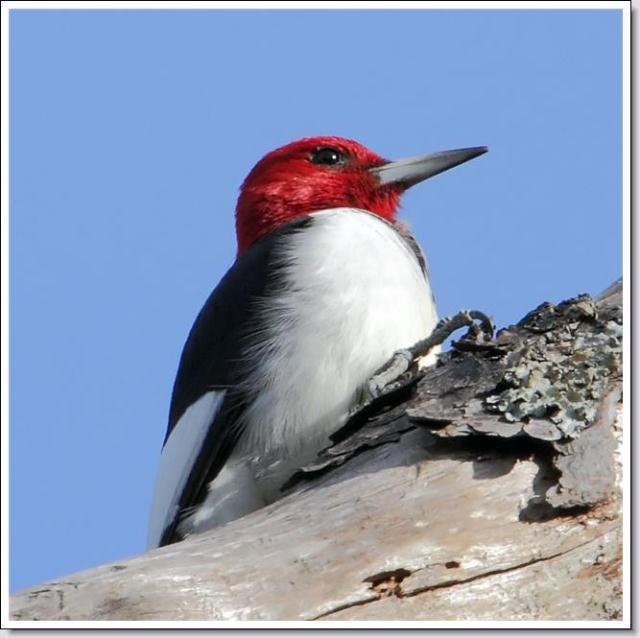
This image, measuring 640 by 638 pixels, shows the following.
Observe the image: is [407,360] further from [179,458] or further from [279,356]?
[179,458]

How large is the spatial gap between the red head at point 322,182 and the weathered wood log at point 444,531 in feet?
7.62

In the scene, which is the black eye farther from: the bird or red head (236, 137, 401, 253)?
the bird

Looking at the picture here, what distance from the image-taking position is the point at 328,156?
19.1ft

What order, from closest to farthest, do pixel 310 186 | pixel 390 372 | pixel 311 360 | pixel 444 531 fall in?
pixel 444 531 → pixel 390 372 → pixel 311 360 → pixel 310 186

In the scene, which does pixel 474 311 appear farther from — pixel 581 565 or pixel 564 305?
pixel 581 565

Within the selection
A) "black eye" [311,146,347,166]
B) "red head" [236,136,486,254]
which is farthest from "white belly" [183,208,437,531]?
"black eye" [311,146,347,166]

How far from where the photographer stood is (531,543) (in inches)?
119

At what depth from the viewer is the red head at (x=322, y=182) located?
564 cm

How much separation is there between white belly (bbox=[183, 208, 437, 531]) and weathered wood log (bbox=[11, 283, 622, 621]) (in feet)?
2.23

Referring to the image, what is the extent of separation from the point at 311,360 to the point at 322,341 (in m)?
0.08

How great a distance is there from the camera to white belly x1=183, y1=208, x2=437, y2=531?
4.14m

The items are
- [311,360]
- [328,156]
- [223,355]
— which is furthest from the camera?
[328,156]

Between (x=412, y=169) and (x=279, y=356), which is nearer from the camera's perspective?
(x=279, y=356)

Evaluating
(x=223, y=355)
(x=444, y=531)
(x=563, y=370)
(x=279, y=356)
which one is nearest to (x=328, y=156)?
(x=223, y=355)
